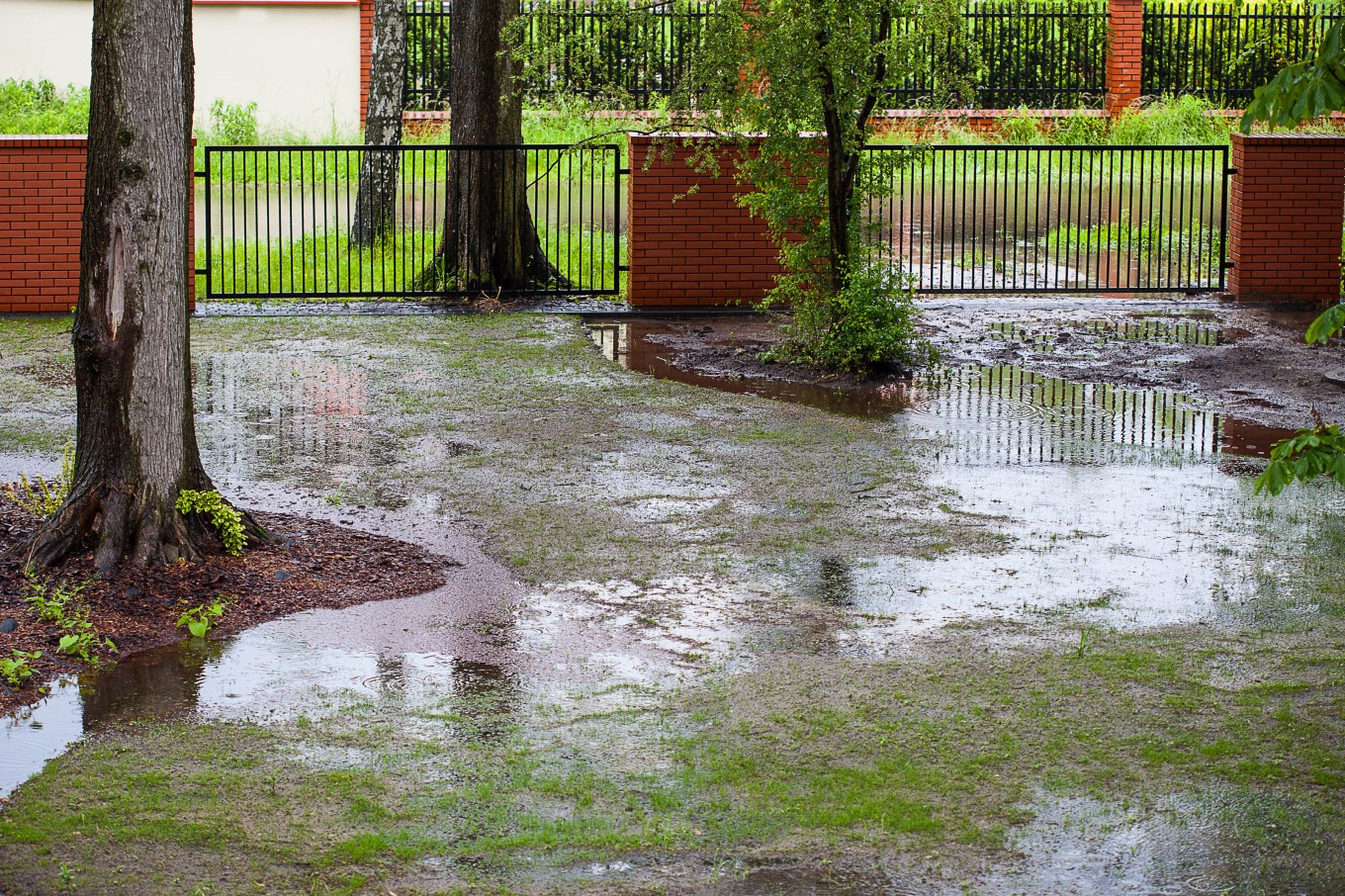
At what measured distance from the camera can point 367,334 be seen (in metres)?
14.2

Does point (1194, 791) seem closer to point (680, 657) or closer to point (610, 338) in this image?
point (680, 657)

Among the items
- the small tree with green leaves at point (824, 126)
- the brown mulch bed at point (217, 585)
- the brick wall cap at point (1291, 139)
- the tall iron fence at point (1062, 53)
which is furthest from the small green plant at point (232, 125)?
the brown mulch bed at point (217, 585)

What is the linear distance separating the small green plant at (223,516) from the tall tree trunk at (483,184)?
28.1 feet

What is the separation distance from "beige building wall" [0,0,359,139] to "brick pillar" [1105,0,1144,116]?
12542 mm

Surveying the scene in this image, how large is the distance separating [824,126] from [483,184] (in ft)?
15.4

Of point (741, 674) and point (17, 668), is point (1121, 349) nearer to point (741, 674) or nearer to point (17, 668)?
point (741, 674)

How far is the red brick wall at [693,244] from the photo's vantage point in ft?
50.2

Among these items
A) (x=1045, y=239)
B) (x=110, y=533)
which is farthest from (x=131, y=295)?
(x=1045, y=239)

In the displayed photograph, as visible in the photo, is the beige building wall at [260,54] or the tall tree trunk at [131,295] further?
the beige building wall at [260,54]

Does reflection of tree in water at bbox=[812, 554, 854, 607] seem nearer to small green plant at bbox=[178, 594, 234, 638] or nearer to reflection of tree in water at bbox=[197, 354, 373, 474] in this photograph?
small green plant at bbox=[178, 594, 234, 638]

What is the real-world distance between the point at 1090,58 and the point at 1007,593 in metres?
23.2

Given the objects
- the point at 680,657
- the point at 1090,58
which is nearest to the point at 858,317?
the point at 680,657

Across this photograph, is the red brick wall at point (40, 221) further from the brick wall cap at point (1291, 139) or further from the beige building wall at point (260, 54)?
the beige building wall at point (260, 54)

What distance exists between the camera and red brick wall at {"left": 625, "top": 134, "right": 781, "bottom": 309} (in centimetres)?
1529
